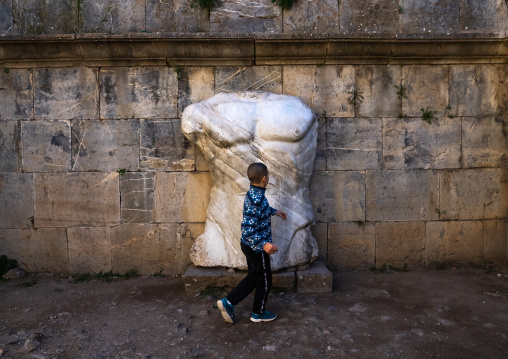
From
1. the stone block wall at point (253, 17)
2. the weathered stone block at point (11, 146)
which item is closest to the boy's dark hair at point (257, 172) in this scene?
the stone block wall at point (253, 17)

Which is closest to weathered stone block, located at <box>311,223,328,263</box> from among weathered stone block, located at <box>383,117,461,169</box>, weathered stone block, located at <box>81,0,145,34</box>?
weathered stone block, located at <box>383,117,461,169</box>

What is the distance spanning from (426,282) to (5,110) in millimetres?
5197

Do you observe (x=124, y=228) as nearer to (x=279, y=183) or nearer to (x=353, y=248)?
(x=279, y=183)

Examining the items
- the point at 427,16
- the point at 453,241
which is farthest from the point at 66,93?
the point at 453,241

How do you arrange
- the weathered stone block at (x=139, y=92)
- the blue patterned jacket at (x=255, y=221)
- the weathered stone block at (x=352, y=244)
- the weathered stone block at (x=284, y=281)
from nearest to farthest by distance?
1. the blue patterned jacket at (x=255, y=221)
2. the weathered stone block at (x=284, y=281)
3. the weathered stone block at (x=139, y=92)
4. the weathered stone block at (x=352, y=244)

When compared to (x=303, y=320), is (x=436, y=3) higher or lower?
higher

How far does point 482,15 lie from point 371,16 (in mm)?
1329

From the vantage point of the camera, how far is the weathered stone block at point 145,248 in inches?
180

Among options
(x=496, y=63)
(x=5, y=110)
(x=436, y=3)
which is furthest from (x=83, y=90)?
(x=496, y=63)

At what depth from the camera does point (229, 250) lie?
4.06 metres

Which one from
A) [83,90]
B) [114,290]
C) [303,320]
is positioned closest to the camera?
[303,320]

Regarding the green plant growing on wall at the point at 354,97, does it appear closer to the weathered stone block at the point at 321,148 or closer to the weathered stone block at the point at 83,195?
the weathered stone block at the point at 321,148

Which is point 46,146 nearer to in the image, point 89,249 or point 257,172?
point 89,249

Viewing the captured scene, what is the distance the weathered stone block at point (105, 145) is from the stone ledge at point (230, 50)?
717 mm
